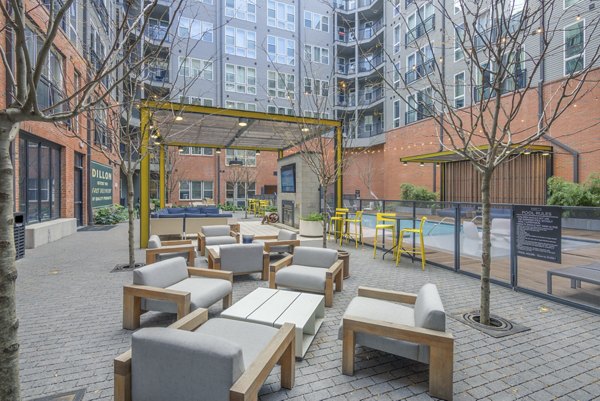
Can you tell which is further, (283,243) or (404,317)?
(283,243)

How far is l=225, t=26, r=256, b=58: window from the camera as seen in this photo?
25.7m

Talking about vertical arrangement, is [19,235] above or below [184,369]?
above

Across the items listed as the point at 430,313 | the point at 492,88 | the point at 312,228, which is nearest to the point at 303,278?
the point at 430,313

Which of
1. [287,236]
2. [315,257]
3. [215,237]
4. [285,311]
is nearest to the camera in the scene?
[285,311]

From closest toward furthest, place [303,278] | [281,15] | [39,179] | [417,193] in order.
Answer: [303,278], [39,179], [417,193], [281,15]

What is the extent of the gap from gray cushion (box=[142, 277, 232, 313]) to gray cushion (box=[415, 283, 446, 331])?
2.31 metres

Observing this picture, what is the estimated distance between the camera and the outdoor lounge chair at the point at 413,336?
2.46 metres

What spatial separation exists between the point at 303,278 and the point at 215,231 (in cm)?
416

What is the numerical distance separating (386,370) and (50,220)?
11977mm

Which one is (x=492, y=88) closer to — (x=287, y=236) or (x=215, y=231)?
(x=287, y=236)

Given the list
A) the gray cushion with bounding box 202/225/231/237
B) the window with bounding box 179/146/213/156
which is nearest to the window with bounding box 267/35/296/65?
the window with bounding box 179/146/213/156

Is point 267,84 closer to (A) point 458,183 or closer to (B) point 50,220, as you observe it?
(A) point 458,183

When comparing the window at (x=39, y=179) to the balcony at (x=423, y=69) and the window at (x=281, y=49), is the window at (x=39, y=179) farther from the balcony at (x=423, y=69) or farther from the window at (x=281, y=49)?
the window at (x=281, y=49)

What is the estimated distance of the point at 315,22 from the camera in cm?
2836
